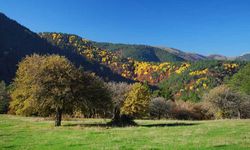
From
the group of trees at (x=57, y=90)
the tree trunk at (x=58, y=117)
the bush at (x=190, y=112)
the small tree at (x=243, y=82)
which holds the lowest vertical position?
the bush at (x=190, y=112)

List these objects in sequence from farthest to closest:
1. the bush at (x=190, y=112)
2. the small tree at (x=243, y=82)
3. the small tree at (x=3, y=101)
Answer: the bush at (x=190, y=112), the small tree at (x=243, y=82), the small tree at (x=3, y=101)

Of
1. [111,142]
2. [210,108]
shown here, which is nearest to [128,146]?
[111,142]

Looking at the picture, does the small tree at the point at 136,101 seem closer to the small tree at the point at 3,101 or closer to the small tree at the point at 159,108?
the small tree at the point at 159,108

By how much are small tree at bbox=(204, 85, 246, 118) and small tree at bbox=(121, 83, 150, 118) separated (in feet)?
69.9

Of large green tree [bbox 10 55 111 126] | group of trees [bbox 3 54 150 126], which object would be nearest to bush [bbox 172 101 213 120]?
group of trees [bbox 3 54 150 126]

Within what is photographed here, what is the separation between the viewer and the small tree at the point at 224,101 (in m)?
110

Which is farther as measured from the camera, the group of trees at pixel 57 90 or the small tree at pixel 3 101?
the small tree at pixel 3 101

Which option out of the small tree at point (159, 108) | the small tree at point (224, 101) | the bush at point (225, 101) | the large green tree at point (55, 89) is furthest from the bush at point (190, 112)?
the large green tree at point (55, 89)

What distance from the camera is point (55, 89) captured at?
5569 cm

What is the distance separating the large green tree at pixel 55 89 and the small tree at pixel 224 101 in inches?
2242

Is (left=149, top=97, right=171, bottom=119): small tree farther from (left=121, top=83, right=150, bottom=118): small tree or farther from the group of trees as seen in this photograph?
the group of trees

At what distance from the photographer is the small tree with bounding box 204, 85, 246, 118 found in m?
110

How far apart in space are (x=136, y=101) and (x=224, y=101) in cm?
2937

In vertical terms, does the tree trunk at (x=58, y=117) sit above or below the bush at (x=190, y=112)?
above
